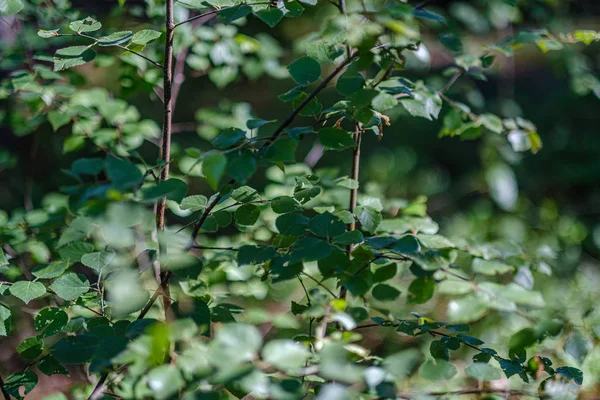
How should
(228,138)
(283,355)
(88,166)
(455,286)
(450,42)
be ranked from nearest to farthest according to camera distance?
(283,355), (88,166), (228,138), (450,42), (455,286)

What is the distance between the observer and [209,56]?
56.4 inches

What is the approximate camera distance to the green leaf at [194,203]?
0.85 metres

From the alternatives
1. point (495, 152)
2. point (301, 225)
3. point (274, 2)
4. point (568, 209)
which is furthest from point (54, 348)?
point (568, 209)

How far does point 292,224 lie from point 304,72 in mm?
236

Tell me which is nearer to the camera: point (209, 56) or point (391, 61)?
point (391, 61)

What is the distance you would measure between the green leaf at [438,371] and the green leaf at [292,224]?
27 cm

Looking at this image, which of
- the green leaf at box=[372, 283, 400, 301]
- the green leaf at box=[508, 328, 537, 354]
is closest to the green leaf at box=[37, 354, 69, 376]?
the green leaf at box=[372, 283, 400, 301]

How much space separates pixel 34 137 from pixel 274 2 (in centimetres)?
115

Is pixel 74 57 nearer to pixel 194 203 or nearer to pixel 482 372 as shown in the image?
pixel 194 203

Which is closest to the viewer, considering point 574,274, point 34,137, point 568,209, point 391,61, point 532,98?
point 391,61

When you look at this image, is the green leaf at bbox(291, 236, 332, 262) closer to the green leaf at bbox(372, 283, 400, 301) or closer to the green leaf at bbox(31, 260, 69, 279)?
the green leaf at bbox(372, 283, 400, 301)

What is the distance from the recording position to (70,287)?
0.84 m

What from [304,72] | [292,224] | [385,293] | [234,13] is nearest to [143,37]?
[234,13]

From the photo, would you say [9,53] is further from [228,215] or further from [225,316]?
[225,316]
